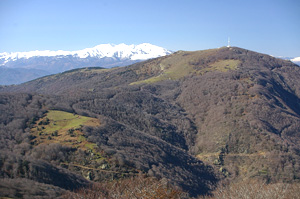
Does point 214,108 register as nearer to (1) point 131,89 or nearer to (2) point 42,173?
(1) point 131,89

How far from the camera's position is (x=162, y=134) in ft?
258

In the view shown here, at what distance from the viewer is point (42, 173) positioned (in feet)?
97.1

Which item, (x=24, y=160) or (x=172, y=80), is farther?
(x=172, y=80)

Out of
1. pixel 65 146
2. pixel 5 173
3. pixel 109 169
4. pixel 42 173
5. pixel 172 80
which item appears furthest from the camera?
pixel 172 80

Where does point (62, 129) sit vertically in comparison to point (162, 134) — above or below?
above

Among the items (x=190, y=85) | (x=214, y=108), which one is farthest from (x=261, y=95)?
(x=190, y=85)

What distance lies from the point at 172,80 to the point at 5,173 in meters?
109

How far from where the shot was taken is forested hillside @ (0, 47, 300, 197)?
129 ft

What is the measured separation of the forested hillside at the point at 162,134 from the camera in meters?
39.3

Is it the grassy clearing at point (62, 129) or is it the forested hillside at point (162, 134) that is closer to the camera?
the forested hillside at point (162, 134)

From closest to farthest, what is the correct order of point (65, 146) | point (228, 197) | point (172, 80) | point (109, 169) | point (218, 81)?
point (228, 197) < point (109, 169) < point (65, 146) < point (218, 81) < point (172, 80)

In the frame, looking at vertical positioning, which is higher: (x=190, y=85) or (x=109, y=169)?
(x=190, y=85)

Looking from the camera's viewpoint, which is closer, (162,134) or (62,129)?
(62,129)

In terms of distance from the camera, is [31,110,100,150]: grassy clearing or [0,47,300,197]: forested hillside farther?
[31,110,100,150]: grassy clearing
